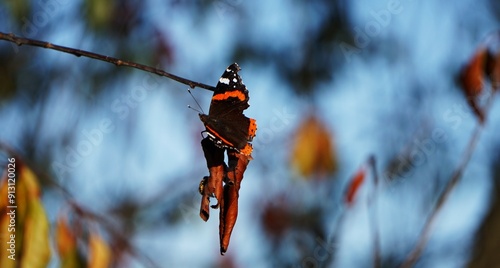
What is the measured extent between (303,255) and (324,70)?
1522 mm

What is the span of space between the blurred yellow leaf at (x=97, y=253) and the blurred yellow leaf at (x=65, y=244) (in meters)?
0.05

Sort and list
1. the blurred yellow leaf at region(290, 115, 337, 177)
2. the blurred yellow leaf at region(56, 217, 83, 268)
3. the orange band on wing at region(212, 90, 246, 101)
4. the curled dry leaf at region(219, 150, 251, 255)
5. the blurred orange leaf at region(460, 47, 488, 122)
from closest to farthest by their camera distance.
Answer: the curled dry leaf at region(219, 150, 251, 255)
the orange band on wing at region(212, 90, 246, 101)
the blurred yellow leaf at region(56, 217, 83, 268)
the blurred orange leaf at region(460, 47, 488, 122)
the blurred yellow leaf at region(290, 115, 337, 177)

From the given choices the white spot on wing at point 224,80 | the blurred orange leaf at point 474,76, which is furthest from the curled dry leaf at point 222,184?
the blurred orange leaf at point 474,76

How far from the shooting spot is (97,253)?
1.65m

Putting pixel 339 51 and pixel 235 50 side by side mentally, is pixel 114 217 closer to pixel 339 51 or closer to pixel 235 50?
pixel 235 50

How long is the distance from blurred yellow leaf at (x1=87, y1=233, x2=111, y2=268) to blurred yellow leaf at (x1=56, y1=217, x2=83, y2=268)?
47 millimetres

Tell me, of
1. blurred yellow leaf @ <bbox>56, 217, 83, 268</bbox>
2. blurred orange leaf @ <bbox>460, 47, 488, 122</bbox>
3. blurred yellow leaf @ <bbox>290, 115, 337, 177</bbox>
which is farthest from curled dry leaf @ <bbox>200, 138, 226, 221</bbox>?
blurred yellow leaf @ <bbox>290, 115, 337, 177</bbox>

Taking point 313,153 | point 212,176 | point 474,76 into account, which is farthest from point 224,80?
point 313,153

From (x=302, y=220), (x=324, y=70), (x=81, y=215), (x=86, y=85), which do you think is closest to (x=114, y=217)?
(x=86, y=85)

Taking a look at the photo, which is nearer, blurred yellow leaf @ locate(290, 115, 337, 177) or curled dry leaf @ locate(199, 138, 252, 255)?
curled dry leaf @ locate(199, 138, 252, 255)

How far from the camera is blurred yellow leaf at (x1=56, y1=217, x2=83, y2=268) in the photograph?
159cm

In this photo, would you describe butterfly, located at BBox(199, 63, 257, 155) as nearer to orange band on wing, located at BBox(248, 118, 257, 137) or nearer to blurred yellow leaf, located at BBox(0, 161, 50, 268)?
orange band on wing, located at BBox(248, 118, 257, 137)

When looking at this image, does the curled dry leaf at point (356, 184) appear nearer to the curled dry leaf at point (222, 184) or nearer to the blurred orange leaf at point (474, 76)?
the blurred orange leaf at point (474, 76)

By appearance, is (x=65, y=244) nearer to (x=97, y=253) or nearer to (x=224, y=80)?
(x=97, y=253)
